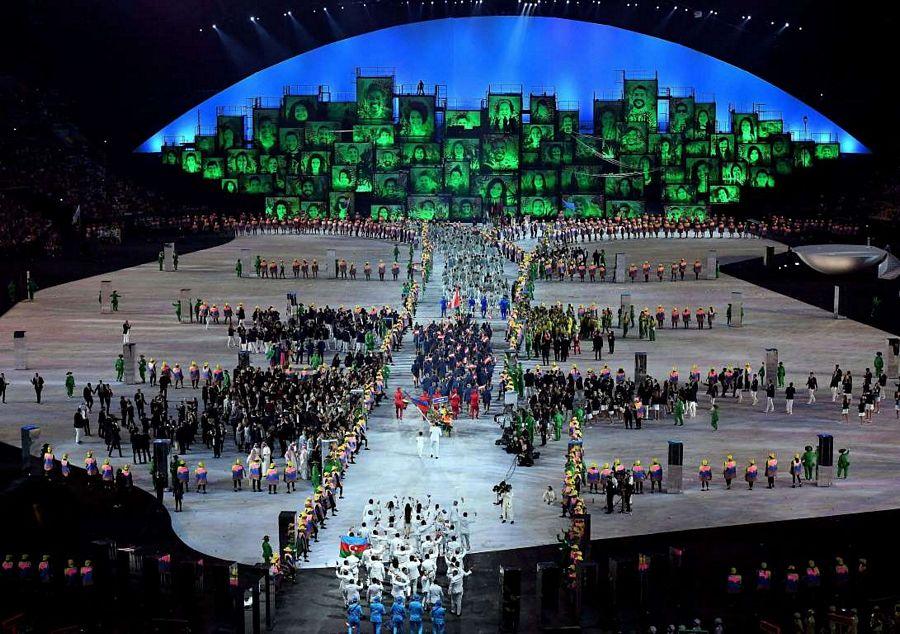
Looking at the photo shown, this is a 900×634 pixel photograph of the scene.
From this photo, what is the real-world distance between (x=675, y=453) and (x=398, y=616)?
387 inches

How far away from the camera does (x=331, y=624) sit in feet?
75.1

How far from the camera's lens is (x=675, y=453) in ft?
98.5

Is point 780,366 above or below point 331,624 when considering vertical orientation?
above

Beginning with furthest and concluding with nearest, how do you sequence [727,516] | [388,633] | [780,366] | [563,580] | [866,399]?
[780,366] < [866,399] < [727,516] < [563,580] < [388,633]

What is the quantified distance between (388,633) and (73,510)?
9070mm

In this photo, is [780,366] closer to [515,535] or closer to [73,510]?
[515,535]

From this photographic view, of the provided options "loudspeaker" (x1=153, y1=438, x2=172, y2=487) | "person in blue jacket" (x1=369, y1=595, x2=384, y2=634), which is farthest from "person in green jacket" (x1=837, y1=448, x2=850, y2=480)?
"loudspeaker" (x1=153, y1=438, x2=172, y2=487)

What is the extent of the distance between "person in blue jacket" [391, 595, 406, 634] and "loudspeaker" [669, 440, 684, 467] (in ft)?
30.5

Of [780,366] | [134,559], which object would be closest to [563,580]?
[134,559]

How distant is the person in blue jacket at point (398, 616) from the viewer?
22.2 m

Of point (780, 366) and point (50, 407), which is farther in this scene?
point (780, 366)

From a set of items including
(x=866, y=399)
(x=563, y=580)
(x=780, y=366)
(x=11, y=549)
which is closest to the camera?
(x=563, y=580)

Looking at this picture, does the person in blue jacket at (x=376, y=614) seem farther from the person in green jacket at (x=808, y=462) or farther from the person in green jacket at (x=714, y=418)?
the person in green jacket at (x=714, y=418)

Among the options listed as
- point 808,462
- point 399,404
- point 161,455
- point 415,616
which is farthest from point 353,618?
point 399,404
